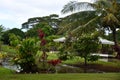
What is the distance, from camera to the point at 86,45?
960 inches

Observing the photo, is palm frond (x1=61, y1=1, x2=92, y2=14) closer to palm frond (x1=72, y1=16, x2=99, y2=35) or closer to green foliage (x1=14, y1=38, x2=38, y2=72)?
palm frond (x1=72, y1=16, x2=99, y2=35)

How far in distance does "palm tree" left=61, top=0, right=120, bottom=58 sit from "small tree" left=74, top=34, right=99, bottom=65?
131cm

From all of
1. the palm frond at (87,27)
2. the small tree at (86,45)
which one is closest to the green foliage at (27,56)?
the palm frond at (87,27)

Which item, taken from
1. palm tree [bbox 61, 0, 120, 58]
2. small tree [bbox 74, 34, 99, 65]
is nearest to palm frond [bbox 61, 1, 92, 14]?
palm tree [bbox 61, 0, 120, 58]

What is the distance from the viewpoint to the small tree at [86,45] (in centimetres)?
2408

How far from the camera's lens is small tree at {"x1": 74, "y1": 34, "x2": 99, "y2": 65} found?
24.1m

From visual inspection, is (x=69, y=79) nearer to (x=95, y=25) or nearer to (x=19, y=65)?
(x=19, y=65)

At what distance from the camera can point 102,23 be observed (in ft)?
76.5

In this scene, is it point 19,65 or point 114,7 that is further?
point 114,7

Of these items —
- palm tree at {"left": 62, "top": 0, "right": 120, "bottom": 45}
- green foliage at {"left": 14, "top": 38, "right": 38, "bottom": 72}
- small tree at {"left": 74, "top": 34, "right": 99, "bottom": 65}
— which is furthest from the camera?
small tree at {"left": 74, "top": 34, "right": 99, "bottom": 65}

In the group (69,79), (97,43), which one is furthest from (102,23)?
(69,79)

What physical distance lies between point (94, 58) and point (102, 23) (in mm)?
2850

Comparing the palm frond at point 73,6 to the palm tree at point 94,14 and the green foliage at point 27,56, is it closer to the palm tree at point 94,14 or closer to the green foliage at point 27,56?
the palm tree at point 94,14

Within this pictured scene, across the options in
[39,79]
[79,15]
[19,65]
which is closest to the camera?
[39,79]
